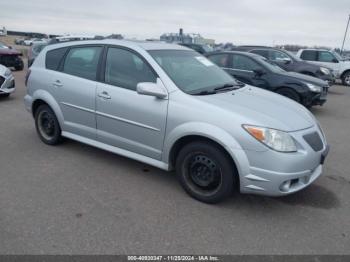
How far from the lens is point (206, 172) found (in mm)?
3613

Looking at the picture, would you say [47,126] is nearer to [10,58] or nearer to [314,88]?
[314,88]

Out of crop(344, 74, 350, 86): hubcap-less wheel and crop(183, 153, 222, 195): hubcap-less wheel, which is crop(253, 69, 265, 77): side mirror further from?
crop(344, 74, 350, 86): hubcap-less wheel

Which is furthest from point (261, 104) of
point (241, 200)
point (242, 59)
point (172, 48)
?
point (242, 59)

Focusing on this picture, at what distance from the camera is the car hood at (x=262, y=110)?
3.34 m

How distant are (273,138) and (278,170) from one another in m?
0.32

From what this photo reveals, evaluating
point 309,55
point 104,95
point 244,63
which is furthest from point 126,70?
point 309,55

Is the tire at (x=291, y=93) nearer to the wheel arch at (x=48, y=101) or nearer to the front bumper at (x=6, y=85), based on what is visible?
the wheel arch at (x=48, y=101)

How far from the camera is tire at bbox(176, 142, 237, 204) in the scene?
3.41 metres

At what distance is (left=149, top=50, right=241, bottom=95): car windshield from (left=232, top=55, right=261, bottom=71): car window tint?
14.9 feet

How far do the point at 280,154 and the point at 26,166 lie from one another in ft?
11.0

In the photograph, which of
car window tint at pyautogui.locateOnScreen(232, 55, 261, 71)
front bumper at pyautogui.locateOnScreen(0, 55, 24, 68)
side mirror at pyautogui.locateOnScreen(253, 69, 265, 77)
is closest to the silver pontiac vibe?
side mirror at pyautogui.locateOnScreen(253, 69, 265, 77)

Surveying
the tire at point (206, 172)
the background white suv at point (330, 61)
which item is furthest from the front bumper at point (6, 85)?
the background white suv at point (330, 61)

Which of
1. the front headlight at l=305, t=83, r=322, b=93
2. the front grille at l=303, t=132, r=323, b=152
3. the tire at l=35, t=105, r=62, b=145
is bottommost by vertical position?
the tire at l=35, t=105, r=62, b=145

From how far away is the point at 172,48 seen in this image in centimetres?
457
